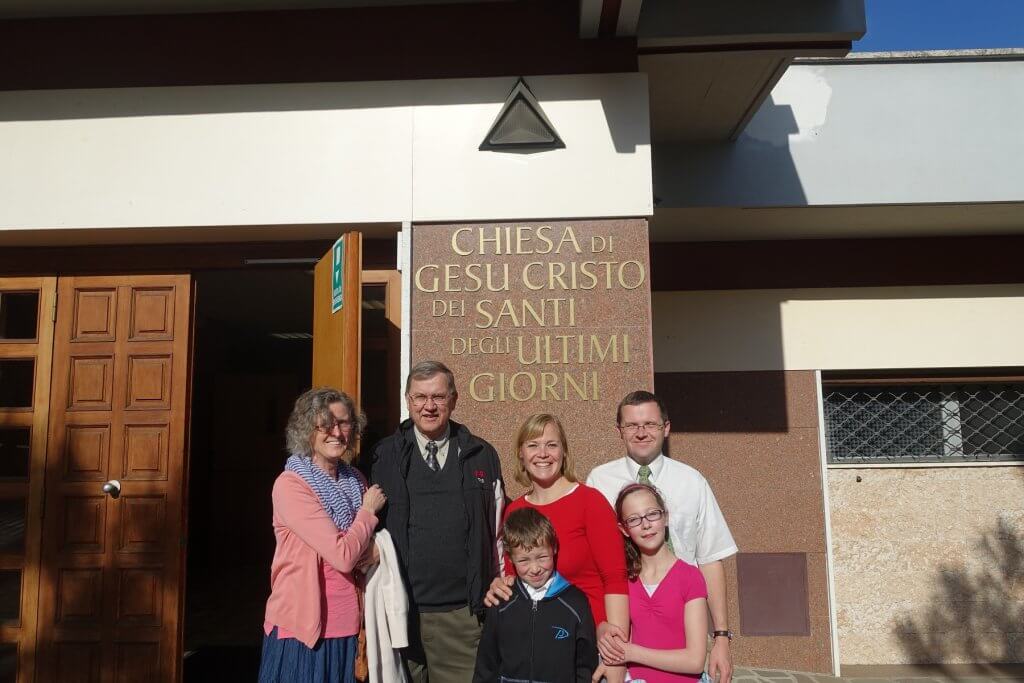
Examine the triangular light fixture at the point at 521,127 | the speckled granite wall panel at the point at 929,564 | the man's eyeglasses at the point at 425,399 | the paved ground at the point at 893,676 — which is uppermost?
the triangular light fixture at the point at 521,127

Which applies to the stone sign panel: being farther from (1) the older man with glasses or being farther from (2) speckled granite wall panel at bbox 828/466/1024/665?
(2) speckled granite wall panel at bbox 828/466/1024/665

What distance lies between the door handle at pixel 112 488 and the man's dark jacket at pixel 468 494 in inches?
87.4

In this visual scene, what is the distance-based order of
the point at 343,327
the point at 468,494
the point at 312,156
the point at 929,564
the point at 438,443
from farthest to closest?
1. the point at 929,564
2. the point at 312,156
3. the point at 343,327
4. the point at 438,443
5. the point at 468,494

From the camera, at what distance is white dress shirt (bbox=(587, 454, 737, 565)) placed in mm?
2830

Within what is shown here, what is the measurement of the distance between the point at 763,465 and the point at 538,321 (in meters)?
2.68

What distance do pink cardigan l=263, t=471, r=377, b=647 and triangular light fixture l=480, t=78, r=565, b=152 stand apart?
2292 millimetres

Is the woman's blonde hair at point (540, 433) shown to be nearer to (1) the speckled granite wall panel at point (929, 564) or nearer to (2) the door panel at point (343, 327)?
(2) the door panel at point (343, 327)

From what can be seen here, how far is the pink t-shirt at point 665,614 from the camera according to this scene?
256 cm

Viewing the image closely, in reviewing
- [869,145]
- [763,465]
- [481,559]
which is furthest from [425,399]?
[869,145]

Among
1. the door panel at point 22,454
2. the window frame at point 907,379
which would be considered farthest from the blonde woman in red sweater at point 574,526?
the window frame at point 907,379

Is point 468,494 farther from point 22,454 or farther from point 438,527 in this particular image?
point 22,454

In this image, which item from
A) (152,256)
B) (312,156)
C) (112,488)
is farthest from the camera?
(152,256)

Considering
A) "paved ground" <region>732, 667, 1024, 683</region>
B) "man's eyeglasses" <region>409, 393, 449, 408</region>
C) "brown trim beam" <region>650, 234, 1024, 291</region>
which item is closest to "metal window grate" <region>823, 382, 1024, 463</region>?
"brown trim beam" <region>650, 234, 1024, 291</region>

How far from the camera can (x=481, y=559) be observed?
9.50 feet
